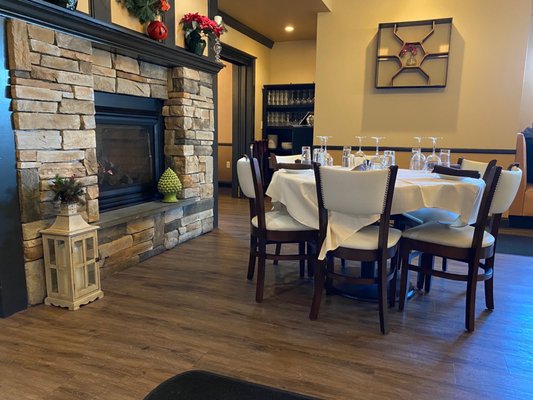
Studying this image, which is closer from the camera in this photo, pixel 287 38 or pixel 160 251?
pixel 160 251

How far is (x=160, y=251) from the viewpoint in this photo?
358 centimetres

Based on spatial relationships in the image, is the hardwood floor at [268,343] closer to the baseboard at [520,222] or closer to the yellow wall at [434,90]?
the baseboard at [520,222]

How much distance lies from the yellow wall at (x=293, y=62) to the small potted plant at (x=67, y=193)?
5.18m

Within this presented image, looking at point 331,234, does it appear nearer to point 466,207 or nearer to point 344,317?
point 344,317

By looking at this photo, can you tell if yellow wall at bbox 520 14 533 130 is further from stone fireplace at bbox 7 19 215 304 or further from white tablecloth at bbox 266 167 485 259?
stone fireplace at bbox 7 19 215 304

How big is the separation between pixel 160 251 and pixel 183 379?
2460mm

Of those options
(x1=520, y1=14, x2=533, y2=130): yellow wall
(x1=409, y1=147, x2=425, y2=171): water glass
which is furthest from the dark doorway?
(x1=520, y1=14, x2=533, y2=130): yellow wall

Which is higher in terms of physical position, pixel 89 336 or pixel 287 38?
pixel 287 38

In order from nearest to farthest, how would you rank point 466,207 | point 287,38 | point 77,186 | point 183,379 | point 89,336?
point 183,379 < point 89,336 < point 466,207 < point 77,186 < point 287,38

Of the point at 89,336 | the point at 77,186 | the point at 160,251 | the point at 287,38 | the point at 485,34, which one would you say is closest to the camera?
the point at 89,336

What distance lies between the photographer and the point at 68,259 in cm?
237

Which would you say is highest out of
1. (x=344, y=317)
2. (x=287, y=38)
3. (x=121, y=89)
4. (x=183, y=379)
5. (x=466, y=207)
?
(x=287, y=38)

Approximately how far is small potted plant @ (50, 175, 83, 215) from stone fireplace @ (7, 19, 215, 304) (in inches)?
4.1

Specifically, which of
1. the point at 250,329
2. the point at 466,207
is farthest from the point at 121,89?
the point at 466,207
